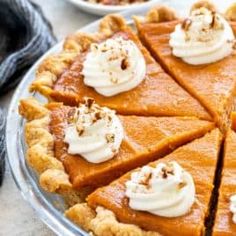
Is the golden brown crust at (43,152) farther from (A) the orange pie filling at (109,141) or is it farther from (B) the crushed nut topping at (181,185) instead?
(B) the crushed nut topping at (181,185)

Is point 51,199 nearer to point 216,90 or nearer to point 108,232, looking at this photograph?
point 108,232

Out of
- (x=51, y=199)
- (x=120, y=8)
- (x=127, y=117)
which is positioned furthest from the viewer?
(x=120, y=8)

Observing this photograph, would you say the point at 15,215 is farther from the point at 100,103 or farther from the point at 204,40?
the point at 204,40

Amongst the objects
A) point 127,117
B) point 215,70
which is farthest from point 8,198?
→ point 215,70

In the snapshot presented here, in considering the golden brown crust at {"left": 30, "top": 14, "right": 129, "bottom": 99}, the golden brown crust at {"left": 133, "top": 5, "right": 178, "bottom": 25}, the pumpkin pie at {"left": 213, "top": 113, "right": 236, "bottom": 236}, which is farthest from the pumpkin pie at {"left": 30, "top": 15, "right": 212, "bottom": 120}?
the pumpkin pie at {"left": 213, "top": 113, "right": 236, "bottom": 236}

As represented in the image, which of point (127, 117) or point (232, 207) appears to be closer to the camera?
point (232, 207)

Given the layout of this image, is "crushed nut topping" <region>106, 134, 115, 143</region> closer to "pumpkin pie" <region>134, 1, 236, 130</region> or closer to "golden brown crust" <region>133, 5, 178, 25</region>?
"pumpkin pie" <region>134, 1, 236, 130</region>

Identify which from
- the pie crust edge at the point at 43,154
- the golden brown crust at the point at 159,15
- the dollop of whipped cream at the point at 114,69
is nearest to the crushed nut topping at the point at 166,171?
the pie crust edge at the point at 43,154
